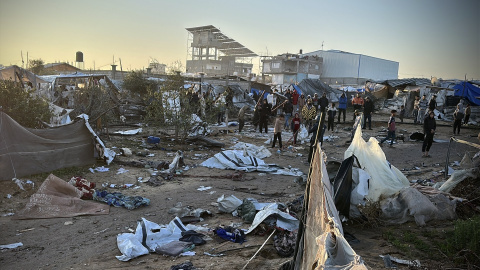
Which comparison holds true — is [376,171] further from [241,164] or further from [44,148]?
[44,148]

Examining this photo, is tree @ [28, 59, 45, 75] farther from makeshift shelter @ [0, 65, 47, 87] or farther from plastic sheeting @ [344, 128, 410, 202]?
plastic sheeting @ [344, 128, 410, 202]

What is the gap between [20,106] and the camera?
8.73 m

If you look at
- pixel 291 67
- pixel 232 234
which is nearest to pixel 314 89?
pixel 291 67

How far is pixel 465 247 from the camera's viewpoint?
468 cm

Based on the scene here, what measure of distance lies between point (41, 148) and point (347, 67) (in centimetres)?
4901

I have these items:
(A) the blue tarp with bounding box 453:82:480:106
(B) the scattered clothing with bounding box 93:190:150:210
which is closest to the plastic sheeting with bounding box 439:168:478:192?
(B) the scattered clothing with bounding box 93:190:150:210

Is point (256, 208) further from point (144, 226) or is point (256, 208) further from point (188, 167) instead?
point (188, 167)

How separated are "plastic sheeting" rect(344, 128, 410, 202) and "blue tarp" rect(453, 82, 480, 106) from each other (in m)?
19.4

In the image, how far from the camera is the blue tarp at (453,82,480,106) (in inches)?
882

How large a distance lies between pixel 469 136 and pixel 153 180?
47.0 ft

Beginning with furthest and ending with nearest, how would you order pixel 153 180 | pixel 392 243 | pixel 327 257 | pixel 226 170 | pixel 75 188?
pixel 226 170
pixel 153 180
pixel 75 188
pixel 392 243
pixel 327 257

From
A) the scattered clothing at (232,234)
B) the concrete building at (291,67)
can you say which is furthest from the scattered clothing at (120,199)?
the concrete building at (291,67)

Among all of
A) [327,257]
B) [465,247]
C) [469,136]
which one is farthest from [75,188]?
[469,136]

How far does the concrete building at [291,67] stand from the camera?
47.8 meters
